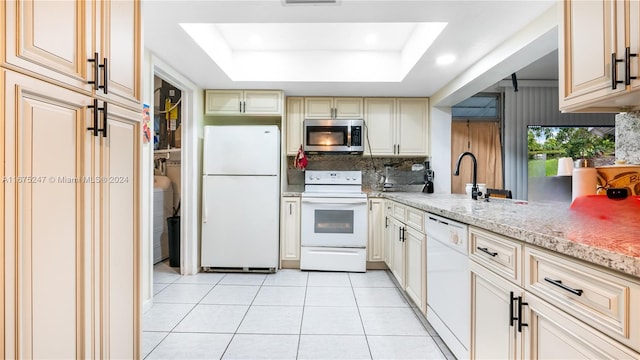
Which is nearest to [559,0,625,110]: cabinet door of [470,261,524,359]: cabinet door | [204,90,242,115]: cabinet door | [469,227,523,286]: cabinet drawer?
[469,227,523,286]: cabinet drawer

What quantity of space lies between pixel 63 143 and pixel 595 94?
6.51ft

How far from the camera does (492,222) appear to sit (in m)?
1.20

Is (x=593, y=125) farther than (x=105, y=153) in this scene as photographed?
Yes

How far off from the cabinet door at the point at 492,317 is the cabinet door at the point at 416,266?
2.09 ft

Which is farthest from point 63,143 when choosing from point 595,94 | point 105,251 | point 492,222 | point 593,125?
point 593,125

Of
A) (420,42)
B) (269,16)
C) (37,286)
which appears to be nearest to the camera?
(37,286)

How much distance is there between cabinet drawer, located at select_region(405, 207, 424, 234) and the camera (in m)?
2.09

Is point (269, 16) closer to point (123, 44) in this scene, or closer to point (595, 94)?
point (123, 44)

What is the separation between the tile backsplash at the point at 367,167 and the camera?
390 cm

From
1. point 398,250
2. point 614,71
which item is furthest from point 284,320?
point 614,71

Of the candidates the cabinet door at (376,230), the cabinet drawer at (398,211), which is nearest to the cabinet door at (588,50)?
the cabinet drawer at (398,211)

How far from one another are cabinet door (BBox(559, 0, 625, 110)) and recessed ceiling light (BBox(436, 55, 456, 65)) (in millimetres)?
1107

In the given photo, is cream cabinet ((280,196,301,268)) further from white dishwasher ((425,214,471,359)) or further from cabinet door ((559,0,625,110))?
cabinet door ((559,0,625,110))

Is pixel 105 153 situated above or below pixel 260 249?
above
